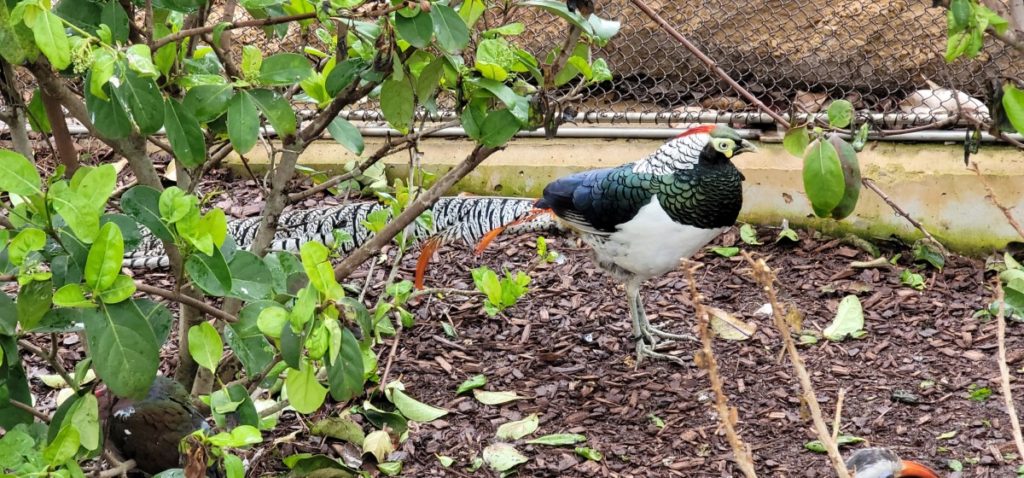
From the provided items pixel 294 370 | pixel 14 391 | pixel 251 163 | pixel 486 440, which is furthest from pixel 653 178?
pixel 251 163

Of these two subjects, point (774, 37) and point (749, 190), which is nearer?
point (749, 190)

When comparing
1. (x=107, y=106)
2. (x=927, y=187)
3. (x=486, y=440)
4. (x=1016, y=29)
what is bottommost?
(x=486, y=440)

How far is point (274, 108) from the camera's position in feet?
6.88

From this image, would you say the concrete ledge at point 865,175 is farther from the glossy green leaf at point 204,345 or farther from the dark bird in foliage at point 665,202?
the glossy green leaf at point 204,345

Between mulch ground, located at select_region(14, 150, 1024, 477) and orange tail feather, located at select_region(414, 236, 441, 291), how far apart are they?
0.10m

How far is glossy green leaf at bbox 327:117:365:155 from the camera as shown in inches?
103

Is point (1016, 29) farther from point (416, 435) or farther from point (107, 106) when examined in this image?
point (416, 435)

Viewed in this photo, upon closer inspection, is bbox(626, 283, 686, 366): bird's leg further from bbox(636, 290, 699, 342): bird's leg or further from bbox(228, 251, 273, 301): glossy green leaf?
bbox(228, 251, 273, 301): glossy green leaf

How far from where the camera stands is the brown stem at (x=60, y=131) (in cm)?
250

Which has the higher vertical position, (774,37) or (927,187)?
(774,37)

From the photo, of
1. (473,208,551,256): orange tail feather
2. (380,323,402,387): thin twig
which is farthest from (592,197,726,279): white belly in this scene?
(380,323,402,387): thin twig

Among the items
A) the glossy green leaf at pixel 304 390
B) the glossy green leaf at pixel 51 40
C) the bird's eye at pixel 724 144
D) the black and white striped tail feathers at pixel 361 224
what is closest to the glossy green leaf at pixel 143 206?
the glossy green leaf at pixel 304 390

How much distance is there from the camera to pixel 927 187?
4.34 meters

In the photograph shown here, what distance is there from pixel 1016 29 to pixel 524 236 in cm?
312
